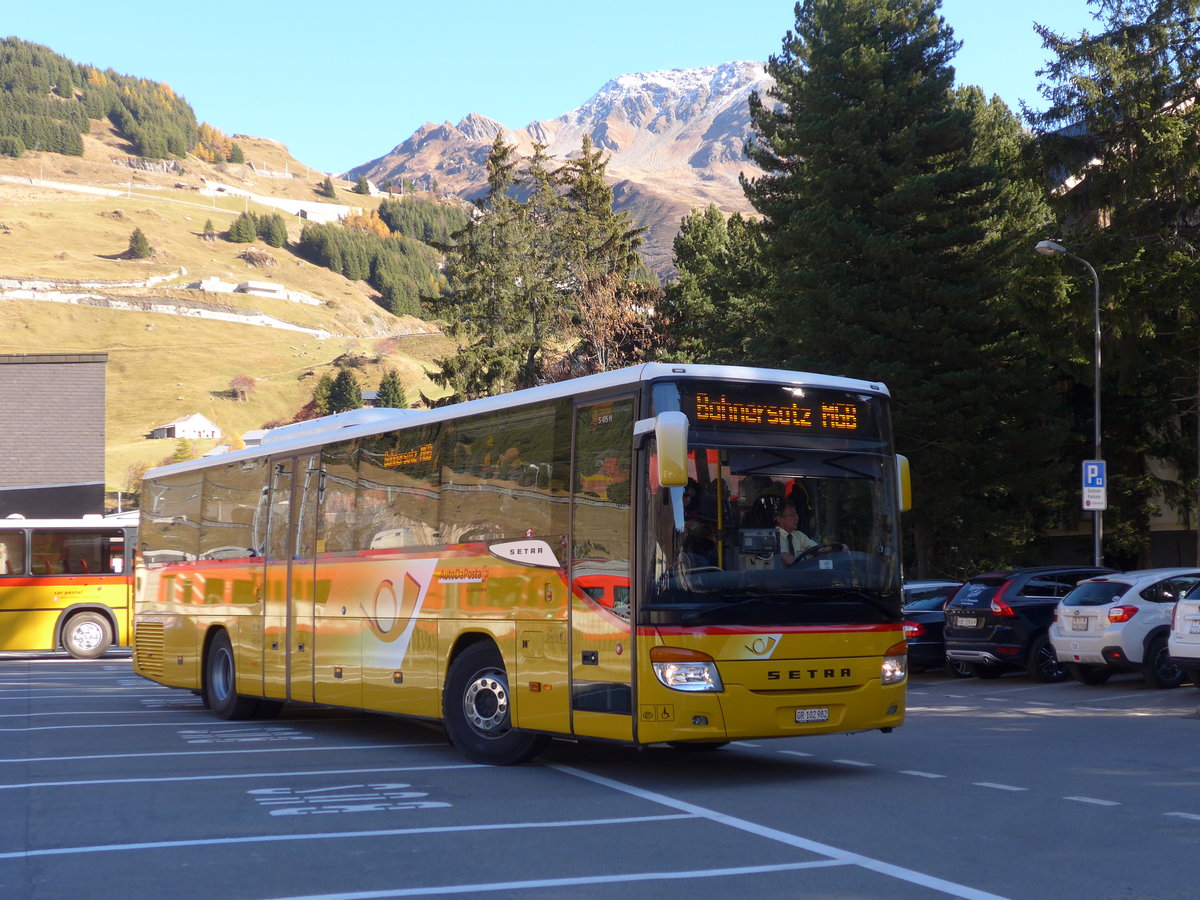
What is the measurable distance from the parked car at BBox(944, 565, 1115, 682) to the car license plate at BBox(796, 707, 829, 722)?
10235 mm

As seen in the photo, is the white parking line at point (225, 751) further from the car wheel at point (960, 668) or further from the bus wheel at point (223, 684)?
the car wheel at point (960, 668)

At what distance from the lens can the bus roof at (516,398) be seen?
33.3 feet

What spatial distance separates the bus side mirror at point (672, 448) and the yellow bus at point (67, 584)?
A: 22058 millimetres

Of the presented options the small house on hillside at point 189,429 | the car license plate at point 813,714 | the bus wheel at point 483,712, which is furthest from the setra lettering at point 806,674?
the small house on hillside at point 189,429

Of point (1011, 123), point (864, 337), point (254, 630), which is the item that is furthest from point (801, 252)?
point (254, 630)

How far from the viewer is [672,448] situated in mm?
9148

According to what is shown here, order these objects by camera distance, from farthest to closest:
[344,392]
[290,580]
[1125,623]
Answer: [344,392] → [1125,623] → [290,580]

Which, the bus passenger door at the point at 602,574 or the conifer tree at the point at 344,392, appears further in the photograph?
the conifer tree at the point at 344,392

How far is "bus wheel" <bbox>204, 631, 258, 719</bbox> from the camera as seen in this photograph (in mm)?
15906

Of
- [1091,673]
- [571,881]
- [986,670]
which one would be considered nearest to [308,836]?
[571,881]

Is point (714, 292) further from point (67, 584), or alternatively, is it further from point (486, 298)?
point (67, 584)

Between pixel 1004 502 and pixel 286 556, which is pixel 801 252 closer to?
pixel 1004 502

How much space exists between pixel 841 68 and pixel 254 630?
73.7 feet

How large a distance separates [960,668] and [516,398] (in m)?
12.3
